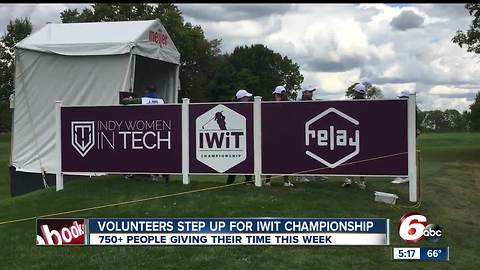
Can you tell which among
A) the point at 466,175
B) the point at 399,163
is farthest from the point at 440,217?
the point at 466,175

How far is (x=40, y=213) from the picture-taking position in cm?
847

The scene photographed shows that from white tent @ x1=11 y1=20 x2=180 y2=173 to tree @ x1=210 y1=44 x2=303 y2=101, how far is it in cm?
5215

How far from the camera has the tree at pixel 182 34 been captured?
44781mm

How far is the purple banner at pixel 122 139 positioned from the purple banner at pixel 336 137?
1.71 m

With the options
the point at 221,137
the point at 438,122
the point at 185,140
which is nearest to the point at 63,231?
the point at 185,140

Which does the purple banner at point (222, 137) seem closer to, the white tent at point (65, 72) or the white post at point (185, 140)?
the white post at point (185, 140)

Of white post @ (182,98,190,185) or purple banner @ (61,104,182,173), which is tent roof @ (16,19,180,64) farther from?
white post @ (182,98,190,185)

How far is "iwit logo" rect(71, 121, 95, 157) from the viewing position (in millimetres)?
10164

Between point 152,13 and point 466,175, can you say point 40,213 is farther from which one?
point 152,13

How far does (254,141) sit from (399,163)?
241 centimetres

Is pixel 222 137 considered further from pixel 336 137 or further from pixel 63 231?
pixel 63 231

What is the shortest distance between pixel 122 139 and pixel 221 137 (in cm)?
190

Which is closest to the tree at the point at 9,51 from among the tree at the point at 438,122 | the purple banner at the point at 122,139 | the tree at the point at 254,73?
the tree at the point at 254,73

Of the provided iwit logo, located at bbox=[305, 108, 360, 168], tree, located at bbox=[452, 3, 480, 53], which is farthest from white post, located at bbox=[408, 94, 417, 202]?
tree, located at bbox=[452, 3, 480, 53]
